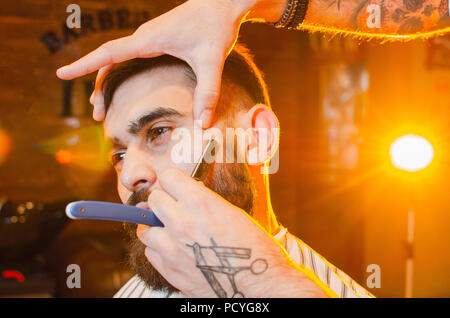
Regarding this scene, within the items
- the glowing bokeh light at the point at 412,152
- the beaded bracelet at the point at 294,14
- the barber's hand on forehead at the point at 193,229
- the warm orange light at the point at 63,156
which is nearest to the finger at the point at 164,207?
the barber's hand on forehead at the point at 193,229

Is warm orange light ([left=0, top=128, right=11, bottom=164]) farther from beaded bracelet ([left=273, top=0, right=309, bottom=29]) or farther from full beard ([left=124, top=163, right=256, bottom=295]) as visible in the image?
beaded bracelet ([left=273, top=0, right=309, bottom=29])

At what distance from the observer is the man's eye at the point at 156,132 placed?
3.20 feet

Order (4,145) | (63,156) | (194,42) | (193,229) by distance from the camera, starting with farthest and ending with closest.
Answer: (63,156), (4,145), (194,42), (193,229)

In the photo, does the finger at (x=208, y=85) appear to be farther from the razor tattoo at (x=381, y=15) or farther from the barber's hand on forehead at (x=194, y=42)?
the razor tattoo at (x=381, y=15)

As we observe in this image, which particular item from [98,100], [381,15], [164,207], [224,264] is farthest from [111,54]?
[381,15]

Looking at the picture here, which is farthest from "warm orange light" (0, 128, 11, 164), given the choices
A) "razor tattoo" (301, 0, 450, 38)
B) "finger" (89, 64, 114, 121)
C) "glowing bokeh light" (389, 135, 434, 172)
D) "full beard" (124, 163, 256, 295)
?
"glowing bokeh light" (389, 135, 434, 172)

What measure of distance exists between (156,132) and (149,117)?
0.04m

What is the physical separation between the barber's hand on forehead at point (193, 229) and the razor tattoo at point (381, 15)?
582 mm

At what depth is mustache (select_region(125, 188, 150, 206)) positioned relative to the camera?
3.05 feet

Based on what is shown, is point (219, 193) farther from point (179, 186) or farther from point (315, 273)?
point (315, 273)

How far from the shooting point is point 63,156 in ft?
4.90

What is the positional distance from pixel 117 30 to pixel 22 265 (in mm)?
1111

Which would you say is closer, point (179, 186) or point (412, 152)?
point (179, 186)

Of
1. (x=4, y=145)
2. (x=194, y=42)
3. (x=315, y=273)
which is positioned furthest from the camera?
(x=4, y=145)
